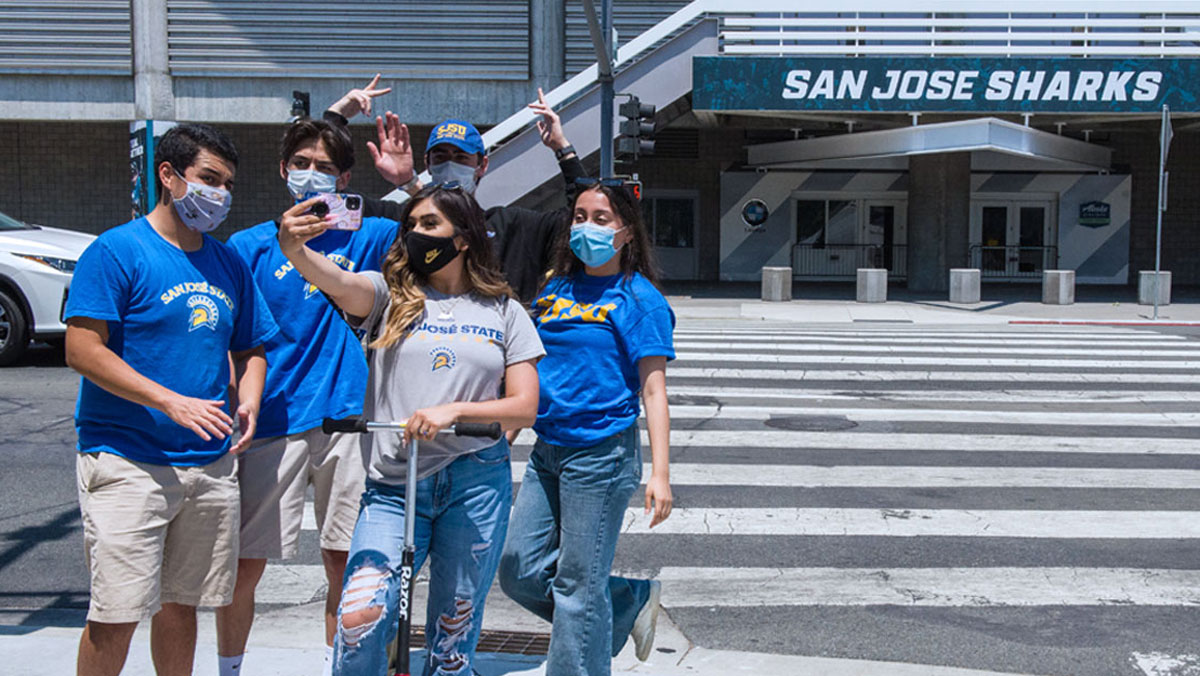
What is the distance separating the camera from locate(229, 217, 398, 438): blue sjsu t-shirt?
392cm

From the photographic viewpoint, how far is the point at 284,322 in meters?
3.95

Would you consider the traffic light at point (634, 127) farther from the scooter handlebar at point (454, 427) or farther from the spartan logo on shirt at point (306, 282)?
the scooter handlebar at point (454, 427)

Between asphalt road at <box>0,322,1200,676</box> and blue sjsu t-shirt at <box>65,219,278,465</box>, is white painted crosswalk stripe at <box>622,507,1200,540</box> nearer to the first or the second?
asphalt road at <box>0,322,1200,676</box>

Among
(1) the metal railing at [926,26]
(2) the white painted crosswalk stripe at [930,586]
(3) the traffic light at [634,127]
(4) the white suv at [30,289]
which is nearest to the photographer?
(2) the white painted crosswalk stripe at [930,586]

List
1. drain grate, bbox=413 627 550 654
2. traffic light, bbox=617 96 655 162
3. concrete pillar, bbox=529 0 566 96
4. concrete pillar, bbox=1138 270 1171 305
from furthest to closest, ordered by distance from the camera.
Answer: concrete pillar, bbox=529 0 566 96, concrete pillar, bbox=1138 270 1171 305, traffic light, bbox=617 96 655 162, drain grate, bbox=413 627 550 654

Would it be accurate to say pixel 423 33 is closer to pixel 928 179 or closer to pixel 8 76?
pixel 8 76

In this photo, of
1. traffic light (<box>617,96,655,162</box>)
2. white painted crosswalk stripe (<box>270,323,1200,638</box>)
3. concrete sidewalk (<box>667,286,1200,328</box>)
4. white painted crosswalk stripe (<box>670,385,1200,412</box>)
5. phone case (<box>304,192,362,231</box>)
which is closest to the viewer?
phone case (<box>304,192,362,231</box>)

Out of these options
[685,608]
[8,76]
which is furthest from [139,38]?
[685,608]

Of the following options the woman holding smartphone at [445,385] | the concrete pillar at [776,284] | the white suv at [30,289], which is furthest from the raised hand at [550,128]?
the concrete pillar at [776,284]

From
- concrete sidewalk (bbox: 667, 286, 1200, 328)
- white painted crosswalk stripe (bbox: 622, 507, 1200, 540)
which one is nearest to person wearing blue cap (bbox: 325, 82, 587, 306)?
white painted crosswalk stripe (bbox: 622, 507, 1200, 540)

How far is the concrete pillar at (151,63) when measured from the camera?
26.0 m

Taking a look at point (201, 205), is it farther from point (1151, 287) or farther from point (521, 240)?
point (1151, 287)

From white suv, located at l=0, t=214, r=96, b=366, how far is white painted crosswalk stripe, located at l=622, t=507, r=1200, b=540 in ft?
26.3

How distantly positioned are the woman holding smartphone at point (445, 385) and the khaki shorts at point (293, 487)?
0.42 m
